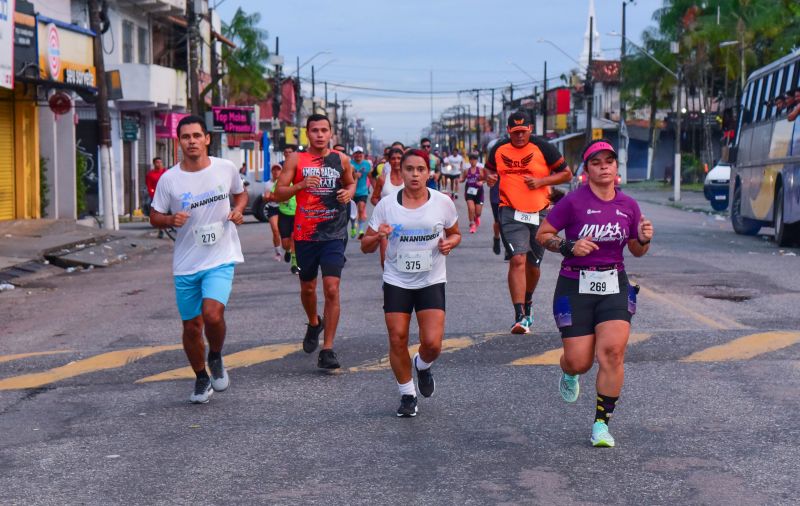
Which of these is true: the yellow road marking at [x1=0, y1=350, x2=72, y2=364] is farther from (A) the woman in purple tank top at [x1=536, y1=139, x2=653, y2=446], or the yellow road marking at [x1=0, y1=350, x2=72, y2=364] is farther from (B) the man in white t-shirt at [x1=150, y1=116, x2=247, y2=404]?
(A) the woman in purple tank top at [x1=536, y1=139, x2=653, y2=446]

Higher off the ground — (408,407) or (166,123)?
(166,123)

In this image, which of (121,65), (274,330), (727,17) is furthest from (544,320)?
(727,17)

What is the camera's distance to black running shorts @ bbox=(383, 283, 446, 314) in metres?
7.80

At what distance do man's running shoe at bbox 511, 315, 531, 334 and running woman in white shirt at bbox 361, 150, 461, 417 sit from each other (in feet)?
10.6

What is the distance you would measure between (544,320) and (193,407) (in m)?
4.75

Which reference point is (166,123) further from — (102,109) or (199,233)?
(199,233)

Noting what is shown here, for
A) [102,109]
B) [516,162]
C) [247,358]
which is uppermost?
[102,109]

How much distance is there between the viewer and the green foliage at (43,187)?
29.9m

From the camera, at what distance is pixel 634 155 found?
89375mm

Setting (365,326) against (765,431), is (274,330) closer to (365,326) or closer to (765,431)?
(365,326)

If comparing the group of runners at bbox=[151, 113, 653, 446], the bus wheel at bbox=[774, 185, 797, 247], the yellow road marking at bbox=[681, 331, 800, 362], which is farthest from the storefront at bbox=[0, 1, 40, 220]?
the yellow road marking at bbox=[681, 331, 800, 362]

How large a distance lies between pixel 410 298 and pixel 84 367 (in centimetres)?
350

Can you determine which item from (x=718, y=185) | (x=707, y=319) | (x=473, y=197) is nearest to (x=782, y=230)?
(x=473, y=197)

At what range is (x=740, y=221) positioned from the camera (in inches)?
1056
